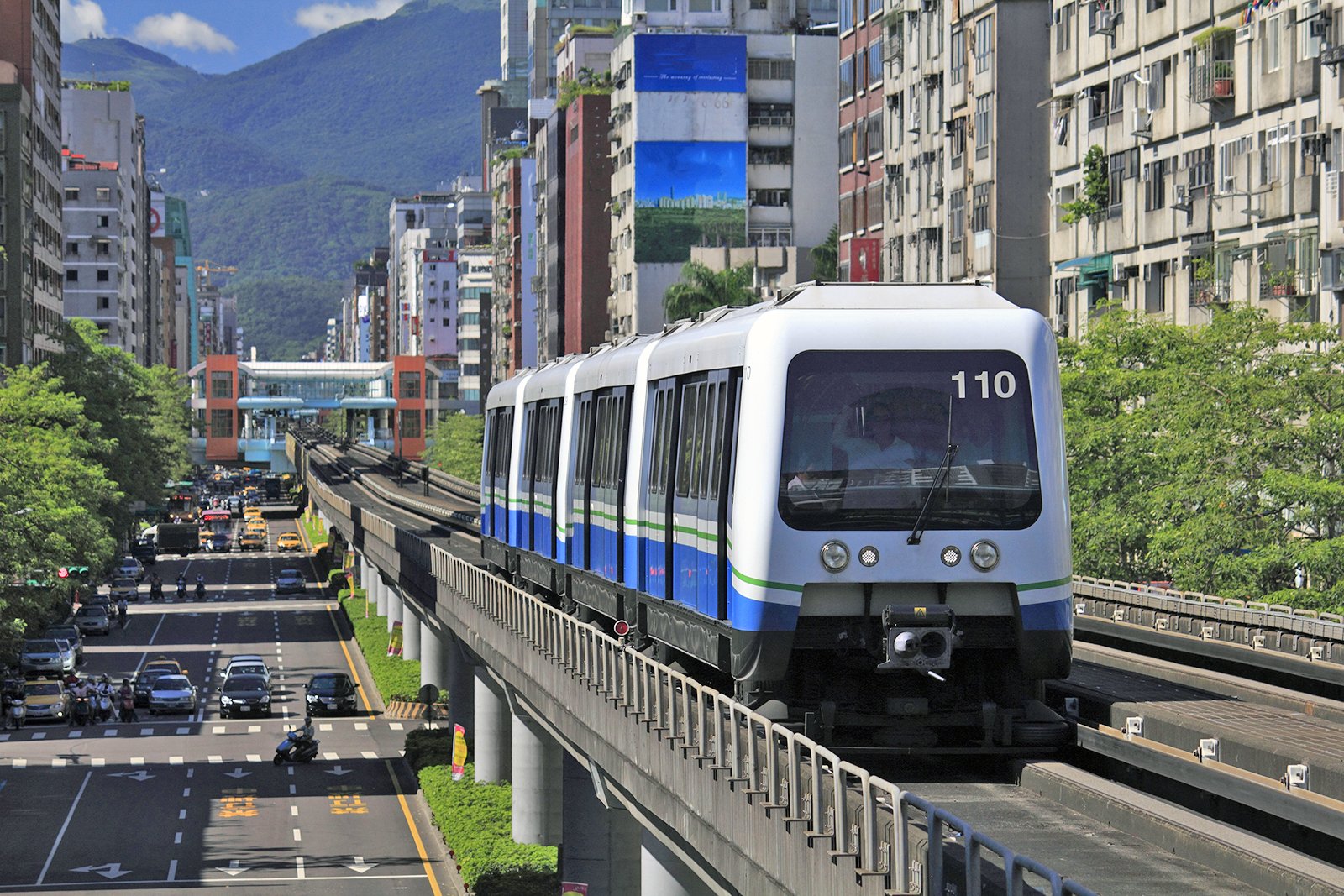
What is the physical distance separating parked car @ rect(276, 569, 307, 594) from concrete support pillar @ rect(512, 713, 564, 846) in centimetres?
7224

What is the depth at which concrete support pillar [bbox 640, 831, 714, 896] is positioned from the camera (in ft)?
79.9

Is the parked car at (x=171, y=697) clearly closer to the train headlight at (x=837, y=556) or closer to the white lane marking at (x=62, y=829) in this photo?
the white lane marking at (x=62, y=829)

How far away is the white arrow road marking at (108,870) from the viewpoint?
45.8 m

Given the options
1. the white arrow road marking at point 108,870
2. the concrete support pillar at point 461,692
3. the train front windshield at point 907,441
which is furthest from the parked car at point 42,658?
the train front windshield at point 907,441

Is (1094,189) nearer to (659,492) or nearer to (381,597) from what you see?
(659,492)

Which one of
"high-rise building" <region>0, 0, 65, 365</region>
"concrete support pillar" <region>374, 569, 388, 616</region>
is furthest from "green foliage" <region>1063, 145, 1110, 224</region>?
"high-rise building" <region>0, 0, 65, 365</region>

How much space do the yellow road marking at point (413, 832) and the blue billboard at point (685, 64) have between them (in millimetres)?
57406

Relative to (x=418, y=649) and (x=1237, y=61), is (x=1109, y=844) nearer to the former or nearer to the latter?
(x=1237, y=61)

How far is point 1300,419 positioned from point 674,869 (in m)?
23.8

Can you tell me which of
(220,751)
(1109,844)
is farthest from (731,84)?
(1109,844)

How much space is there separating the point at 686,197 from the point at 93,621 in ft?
127

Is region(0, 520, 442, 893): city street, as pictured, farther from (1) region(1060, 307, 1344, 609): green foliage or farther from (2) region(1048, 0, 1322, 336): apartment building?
(2) region(1048, 0, 1322, 336): apartment building

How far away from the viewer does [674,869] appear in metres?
24.8

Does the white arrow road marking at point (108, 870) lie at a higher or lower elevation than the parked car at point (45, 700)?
lower
